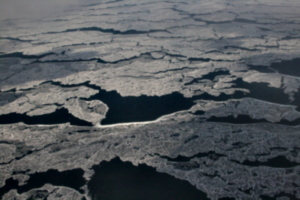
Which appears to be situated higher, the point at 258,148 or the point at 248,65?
the point at 248,65

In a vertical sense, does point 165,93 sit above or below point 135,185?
above

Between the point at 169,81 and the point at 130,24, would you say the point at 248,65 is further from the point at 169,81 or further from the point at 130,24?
the point at 130,24

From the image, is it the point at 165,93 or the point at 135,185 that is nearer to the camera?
the point at 135,185

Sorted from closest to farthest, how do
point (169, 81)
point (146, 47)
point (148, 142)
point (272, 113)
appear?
1. point (148, 142)
2. point (272, 113)
3. point (169, 81)
4. point (146, 47)

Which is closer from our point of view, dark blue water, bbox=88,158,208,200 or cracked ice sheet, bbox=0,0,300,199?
dark blue water, bbox=88,158,208,200

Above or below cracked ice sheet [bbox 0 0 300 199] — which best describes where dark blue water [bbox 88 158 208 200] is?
below

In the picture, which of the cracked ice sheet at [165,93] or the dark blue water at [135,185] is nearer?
the dark blue water at [135,185]

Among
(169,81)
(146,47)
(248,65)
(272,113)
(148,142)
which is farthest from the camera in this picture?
(146,47)

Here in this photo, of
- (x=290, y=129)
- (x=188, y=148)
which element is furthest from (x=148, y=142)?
(x=290, y=129)

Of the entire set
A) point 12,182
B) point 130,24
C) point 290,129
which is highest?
point 130,24

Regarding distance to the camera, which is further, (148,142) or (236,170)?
(148,142)

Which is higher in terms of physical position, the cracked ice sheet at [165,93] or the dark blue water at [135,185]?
the cracked ice sheet at [165,93]
